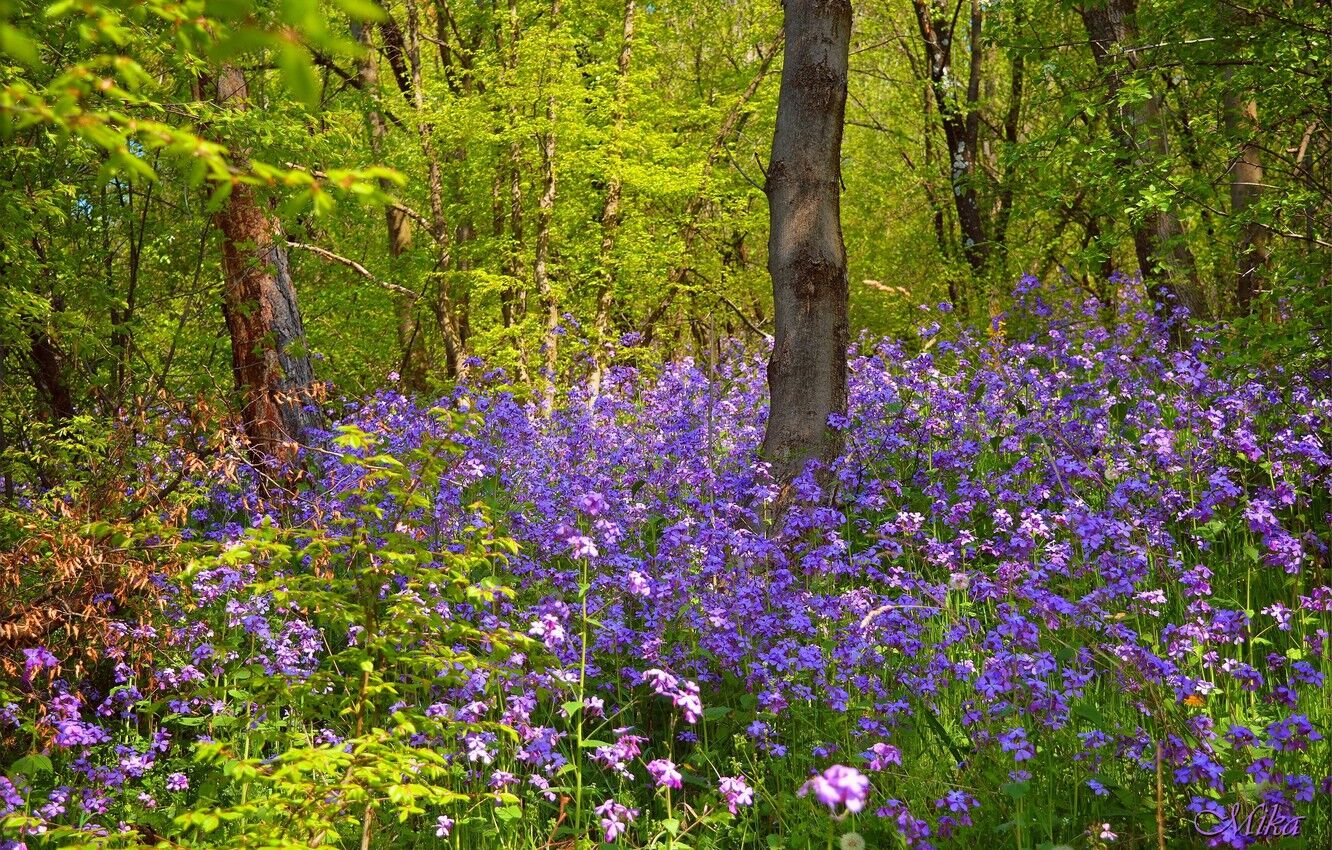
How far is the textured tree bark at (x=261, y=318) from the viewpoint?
8.00 meters

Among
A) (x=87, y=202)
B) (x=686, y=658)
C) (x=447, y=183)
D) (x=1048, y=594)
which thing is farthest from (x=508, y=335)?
(x=1048, y=594)

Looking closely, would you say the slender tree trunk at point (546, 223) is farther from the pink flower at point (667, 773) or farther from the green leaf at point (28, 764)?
the pink flower at point (667, 773)

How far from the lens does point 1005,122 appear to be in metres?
19.6

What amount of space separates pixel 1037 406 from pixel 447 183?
10.3 metres

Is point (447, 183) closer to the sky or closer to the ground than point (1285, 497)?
closer to the sky

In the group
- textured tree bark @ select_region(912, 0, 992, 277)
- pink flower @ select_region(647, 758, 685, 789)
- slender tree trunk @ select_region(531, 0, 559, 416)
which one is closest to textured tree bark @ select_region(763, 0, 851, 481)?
pink flower @ select_region(647, 758, 685, 789)

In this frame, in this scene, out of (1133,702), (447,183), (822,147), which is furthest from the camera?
(447,183)

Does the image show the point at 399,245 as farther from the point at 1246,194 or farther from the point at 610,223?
the point at 1246,194

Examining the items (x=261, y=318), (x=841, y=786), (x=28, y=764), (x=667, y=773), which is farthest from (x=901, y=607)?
(x=261, y=318)

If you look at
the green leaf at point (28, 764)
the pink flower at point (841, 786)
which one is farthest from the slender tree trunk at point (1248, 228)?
the green leaf at point (28, 764)

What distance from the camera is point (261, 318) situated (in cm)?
827

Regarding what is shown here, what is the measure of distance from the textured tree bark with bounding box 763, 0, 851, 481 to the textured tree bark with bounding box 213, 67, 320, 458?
372 cm

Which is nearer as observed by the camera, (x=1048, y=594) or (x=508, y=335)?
(x=1048, y=594)

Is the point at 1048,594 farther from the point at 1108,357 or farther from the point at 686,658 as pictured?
the point at 1108,357
